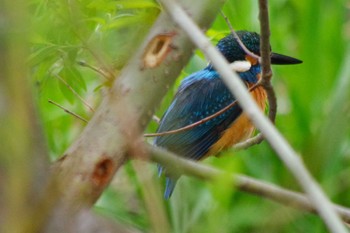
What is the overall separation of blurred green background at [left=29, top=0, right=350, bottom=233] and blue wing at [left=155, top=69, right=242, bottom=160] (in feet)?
0.22

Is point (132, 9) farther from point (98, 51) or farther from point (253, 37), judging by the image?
point (253, 37)

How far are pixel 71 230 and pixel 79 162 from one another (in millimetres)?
612

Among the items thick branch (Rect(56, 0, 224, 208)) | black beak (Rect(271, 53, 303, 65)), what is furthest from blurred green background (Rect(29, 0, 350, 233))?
black beak (Rect(271, 53, 303, 65))

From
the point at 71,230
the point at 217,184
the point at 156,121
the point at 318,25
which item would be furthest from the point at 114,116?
the point at 318,25

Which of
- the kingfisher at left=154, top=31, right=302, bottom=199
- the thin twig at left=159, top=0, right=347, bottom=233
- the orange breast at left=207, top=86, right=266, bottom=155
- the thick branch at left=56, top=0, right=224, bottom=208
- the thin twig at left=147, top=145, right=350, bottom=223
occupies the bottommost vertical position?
the orange breast at left=207, top=86, right=266, bottom=155

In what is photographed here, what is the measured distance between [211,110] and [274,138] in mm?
1977

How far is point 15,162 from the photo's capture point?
73 centimetres

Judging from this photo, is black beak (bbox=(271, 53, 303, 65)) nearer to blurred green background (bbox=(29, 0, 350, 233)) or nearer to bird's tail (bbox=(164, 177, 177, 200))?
blurred green background (bbox=(29, 0, 350, 233))

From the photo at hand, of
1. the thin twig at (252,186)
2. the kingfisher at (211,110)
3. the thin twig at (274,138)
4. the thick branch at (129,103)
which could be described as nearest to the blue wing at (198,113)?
the kingfisher at (211,110)

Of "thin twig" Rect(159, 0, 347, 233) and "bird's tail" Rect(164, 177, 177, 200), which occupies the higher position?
"thin twig" Rect(159, 0, 347, 233)

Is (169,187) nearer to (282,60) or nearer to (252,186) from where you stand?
(282,60)

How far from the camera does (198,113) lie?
9.25 ft

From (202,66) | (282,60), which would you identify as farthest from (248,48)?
(202,66)

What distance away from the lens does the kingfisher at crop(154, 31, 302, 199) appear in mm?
2691
